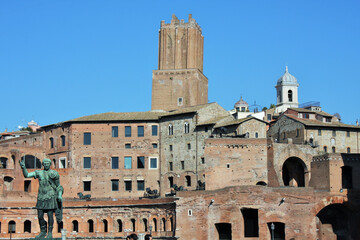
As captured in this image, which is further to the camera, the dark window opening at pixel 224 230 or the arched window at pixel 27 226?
the arched window at pixel 27 226

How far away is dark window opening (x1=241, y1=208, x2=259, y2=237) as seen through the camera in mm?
56031

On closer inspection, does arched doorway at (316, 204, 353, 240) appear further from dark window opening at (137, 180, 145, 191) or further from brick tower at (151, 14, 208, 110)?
brick tower at (151, 14, 208, 110)

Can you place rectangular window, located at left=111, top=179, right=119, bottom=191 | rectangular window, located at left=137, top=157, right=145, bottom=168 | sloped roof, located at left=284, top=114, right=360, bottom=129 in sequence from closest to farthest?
sloped roof, located at left=284, top=114, right=360, bottom=129, rectangular window, located at left=111, top=179, right=119, bottom=191, rectangular window, located at left=137, top=157, right=145, bottom=168

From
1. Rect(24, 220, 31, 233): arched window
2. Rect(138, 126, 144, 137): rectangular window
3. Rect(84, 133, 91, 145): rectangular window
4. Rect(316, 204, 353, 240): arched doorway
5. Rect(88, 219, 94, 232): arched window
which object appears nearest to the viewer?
Rect(316, 204, 353, 240): arched doorway

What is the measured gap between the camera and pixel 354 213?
56.5 meters

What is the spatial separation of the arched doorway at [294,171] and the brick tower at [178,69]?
14.9 m

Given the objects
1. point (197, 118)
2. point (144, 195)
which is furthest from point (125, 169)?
point (197, 118)

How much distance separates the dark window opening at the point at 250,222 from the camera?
56031 millimetres

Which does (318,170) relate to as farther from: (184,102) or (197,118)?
(184,102)

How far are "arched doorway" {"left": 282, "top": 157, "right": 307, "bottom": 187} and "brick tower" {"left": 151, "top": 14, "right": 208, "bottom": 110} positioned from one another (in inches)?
586

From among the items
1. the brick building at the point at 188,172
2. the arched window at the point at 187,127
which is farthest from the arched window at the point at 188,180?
the arched window at the point at 187,127

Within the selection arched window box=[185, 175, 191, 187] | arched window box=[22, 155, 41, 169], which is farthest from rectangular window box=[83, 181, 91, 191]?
arched window box=[185, 175, 191, 187]

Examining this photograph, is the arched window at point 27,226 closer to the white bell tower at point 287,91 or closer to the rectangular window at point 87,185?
the rectangular window at point 87,185

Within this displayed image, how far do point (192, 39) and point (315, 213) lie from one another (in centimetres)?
2912
